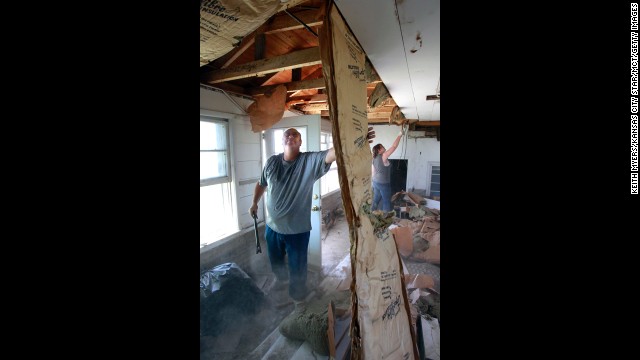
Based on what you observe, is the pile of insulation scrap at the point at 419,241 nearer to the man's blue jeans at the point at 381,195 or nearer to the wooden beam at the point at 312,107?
the man's blue jeans at the point at 381,195

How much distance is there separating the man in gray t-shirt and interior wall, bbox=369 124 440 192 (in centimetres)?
575

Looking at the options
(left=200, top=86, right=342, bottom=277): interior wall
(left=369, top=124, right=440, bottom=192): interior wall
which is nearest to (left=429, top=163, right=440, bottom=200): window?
(left=369, top=124, right=440, bottom=192): interior wall

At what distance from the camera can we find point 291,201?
8.88 ft

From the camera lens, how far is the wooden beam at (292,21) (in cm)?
153

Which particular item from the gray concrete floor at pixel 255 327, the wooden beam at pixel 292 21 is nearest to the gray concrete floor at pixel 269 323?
the gray concrete floor at pixel 255 327

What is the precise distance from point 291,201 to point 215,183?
1.23m

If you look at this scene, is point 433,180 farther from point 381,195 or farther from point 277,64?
point 277,64

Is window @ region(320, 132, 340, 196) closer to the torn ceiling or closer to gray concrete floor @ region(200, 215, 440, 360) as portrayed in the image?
gray concrete floor @ region(200, 215, 440, 360)

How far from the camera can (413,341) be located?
1.53 metres
